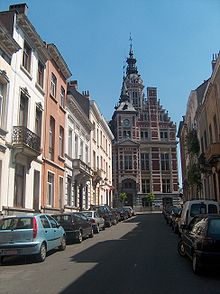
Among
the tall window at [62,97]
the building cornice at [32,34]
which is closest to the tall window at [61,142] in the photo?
the tall window at [62,97]

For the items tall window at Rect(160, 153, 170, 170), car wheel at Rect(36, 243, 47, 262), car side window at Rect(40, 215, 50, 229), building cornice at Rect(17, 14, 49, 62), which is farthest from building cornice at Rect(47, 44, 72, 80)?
tall window at Rect(160, 153, 170, 170)

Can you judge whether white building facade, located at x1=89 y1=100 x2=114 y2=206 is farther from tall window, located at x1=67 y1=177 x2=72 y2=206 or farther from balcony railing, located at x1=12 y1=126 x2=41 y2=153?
balcony railing, located at x1=12 y1=126 x2=41 y2=153

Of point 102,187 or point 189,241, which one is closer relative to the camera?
point 189,241

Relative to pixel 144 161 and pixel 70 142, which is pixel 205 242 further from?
pixel 144 161

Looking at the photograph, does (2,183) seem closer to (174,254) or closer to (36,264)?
(36,264)

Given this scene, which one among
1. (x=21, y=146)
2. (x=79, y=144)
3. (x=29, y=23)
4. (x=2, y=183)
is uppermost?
(x=29, y=23)

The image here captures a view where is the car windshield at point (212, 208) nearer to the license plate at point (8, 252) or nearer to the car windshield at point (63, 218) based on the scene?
the car windshield at point (63, 218)

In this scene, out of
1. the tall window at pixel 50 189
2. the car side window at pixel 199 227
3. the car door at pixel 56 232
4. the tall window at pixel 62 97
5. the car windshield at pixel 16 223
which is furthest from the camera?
the tall window at pixel 62 97

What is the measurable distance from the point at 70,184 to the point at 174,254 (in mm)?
18258

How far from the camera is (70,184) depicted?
97.8ft

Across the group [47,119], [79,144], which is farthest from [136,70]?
[47,119]

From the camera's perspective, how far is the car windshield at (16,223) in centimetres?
1146

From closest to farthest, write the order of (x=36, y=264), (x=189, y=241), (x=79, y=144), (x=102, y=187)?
(x=189, y=241) < (x=36, y=264) < (x=79, y=144) < (x=102, y=187)

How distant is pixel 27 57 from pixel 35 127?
4194mm
